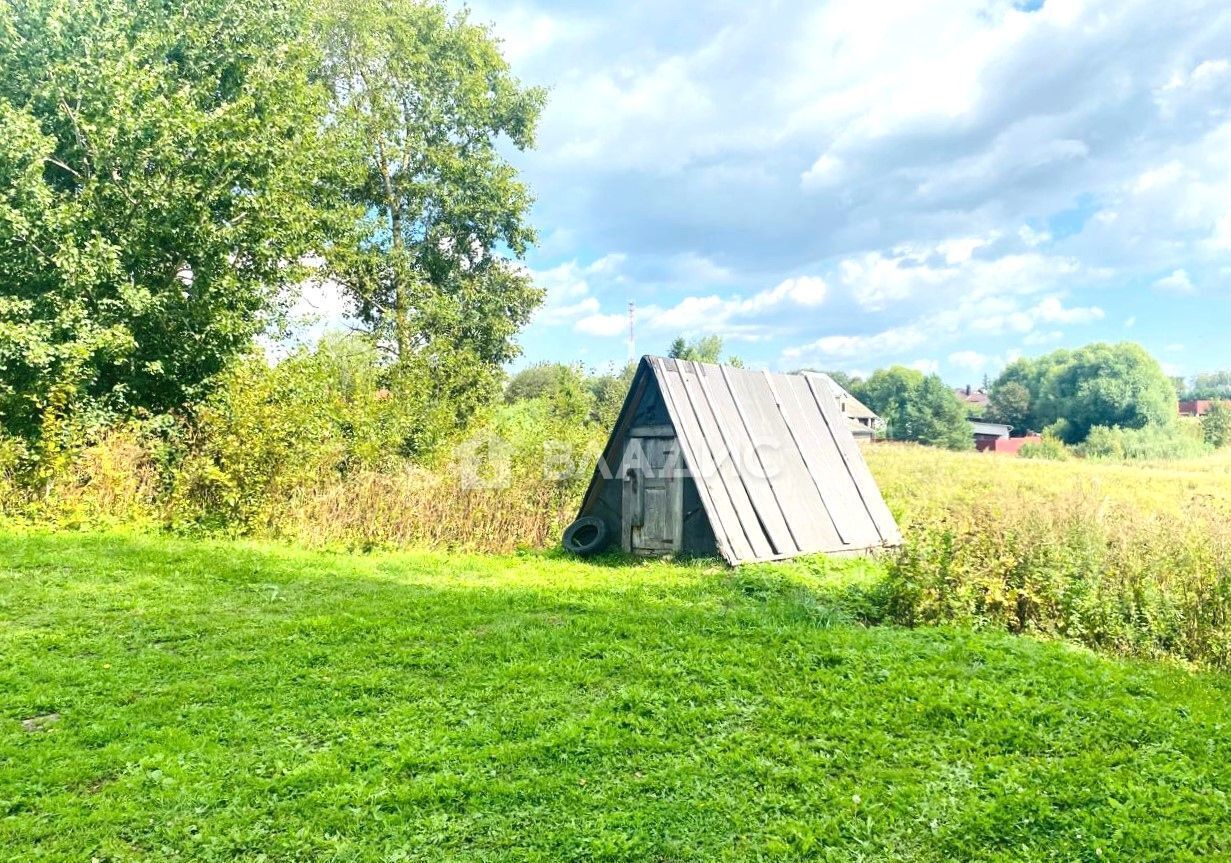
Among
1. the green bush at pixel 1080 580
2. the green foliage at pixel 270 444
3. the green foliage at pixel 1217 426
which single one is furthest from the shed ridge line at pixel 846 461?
the green foliage at pixel 1217 426

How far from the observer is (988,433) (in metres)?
67.1

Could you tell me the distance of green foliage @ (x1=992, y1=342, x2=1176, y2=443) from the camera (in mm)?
58938

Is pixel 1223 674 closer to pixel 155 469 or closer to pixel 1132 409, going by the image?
pixel 155 469

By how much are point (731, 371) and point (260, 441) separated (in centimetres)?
737

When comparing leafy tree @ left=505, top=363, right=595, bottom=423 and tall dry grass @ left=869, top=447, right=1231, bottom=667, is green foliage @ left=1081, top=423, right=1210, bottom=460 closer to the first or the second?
leafy tree @ left=505, top=363, right=595, bottom=423

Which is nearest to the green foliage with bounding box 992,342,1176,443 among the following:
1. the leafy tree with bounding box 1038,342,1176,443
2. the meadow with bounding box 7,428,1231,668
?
the leafy tree with bounding box 1038,342,1176,443

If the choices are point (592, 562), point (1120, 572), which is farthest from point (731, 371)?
point (1120, 572)

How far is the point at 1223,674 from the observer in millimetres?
5398

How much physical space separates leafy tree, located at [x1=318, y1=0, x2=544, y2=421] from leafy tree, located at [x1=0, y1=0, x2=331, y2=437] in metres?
5.27

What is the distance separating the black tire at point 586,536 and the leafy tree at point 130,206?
281 inches

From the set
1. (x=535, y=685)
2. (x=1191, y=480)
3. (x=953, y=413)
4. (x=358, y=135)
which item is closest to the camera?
(x=535, y=685)

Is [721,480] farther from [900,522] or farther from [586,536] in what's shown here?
[900,522]

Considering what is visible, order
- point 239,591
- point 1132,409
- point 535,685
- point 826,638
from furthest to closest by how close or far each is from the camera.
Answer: point 1132,409
point 239,591
point 826,638
point 535,685

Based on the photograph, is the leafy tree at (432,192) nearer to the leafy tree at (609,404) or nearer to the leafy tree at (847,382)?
the leafy tree at (609,404)
